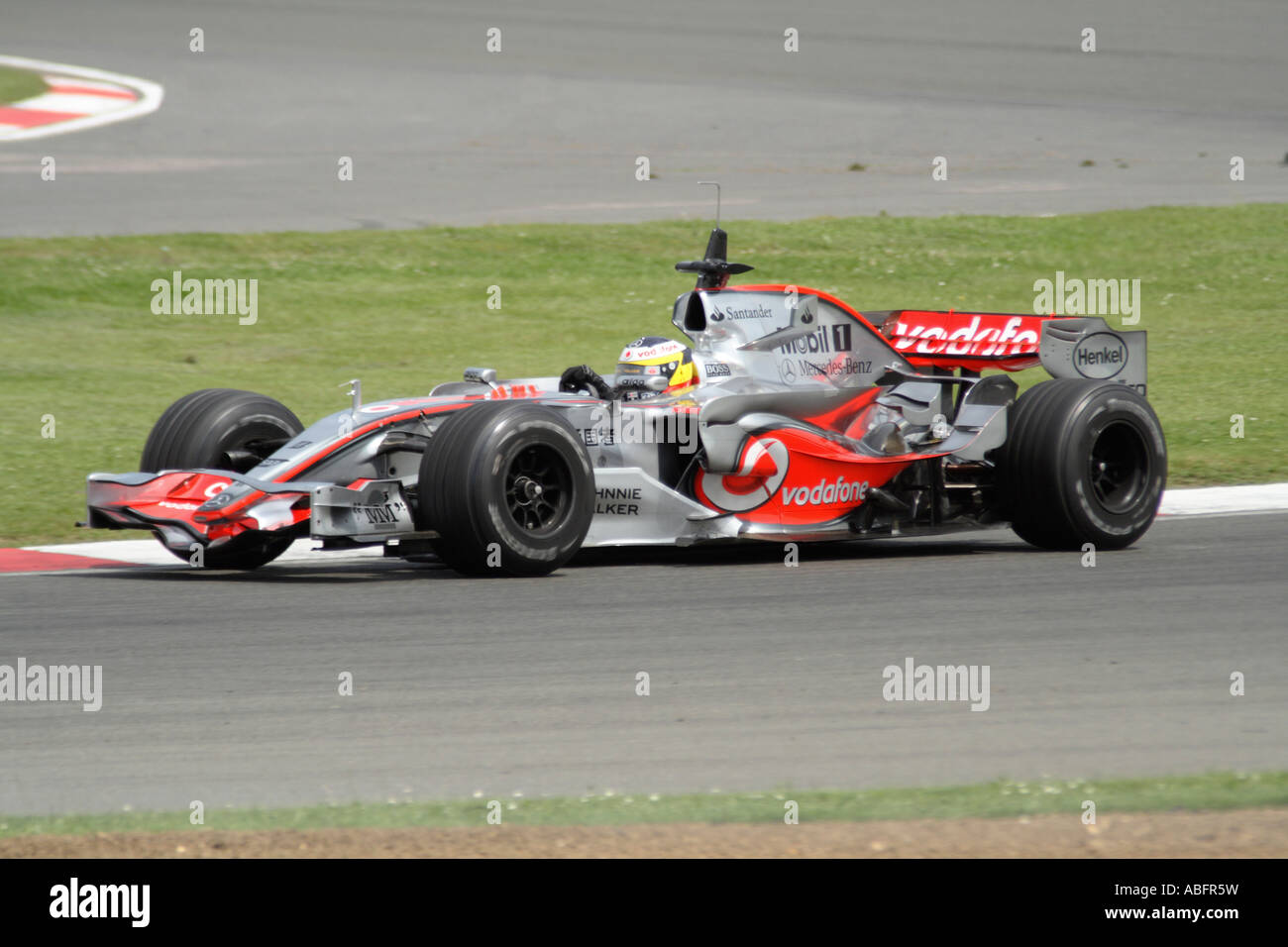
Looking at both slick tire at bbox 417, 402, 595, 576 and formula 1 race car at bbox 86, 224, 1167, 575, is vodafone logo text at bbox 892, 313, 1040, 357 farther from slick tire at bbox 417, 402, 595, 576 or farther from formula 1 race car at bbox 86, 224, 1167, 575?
slick tire at bbox 417, 402, 595, 576

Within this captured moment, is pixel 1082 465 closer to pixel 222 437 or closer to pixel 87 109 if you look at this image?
pixel 222 437

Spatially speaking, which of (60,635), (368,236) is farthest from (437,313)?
(60,635)

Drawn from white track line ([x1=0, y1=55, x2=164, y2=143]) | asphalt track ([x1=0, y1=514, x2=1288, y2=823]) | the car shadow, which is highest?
white track line ([x1=0, y1=55, x2=164, y2=143])

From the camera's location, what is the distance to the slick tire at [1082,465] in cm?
1084

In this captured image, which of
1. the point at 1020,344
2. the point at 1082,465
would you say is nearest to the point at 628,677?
the point at 1082,465

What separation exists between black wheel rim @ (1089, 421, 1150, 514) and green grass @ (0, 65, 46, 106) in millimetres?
26395

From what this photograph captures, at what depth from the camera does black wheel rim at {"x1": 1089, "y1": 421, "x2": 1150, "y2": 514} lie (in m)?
11.1

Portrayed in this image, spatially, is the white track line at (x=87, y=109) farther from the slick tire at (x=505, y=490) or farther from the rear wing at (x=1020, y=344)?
the slick tire at (x=505, y=490)

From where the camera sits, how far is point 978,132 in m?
34.2

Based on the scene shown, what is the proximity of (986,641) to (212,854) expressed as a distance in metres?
4.08

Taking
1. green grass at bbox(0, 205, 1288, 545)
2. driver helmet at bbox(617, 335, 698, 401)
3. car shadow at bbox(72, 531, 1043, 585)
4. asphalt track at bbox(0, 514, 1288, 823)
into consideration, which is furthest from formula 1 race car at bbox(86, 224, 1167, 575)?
green grass at bbox(0, 205, 1288, 545)

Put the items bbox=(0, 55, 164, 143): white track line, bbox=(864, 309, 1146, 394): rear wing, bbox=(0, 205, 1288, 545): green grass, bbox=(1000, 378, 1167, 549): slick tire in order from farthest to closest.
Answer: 1. bbox=(0, 55, 164, 143): white track line
2. bbox=(0, 205, 1288, 545): green grass
3. bbox=(864, 309, 1146, 394): rear wing
4. bbox=(1000, 378, 1167, 549): slick tire

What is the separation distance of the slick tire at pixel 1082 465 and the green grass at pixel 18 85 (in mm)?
26306

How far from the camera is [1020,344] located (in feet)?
38.2
